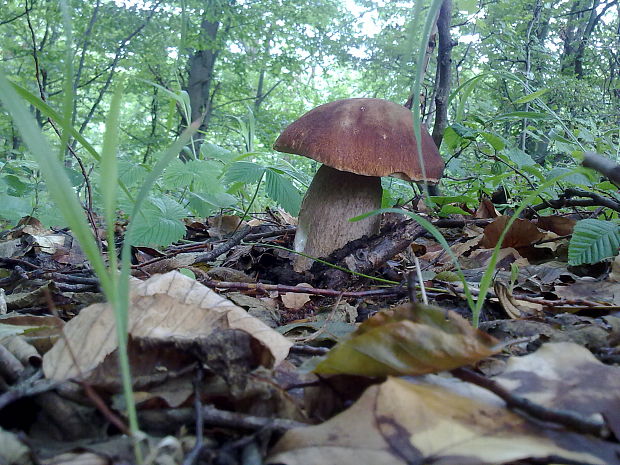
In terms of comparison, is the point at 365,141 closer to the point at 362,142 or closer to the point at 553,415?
the point at 362,142

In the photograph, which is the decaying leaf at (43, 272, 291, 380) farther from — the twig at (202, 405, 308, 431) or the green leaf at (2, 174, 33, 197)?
the green leaf at (2, 174, 33, 197)

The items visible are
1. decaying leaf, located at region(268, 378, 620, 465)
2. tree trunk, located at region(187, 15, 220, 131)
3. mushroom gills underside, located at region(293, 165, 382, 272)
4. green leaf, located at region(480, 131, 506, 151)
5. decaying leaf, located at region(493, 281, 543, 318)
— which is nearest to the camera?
decaying leaf, located at region(268, 378, 620, 465)

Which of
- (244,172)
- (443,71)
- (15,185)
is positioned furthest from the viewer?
(15,185)

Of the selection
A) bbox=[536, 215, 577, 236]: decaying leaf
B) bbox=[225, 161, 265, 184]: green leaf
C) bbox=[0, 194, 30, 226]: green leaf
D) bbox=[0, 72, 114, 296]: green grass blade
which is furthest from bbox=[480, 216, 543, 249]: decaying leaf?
bbox=[0, 194, 30, 226]: green leaf

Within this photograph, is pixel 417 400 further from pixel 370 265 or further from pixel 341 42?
pixel 341 42

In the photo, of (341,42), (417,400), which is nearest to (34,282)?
(417,400)

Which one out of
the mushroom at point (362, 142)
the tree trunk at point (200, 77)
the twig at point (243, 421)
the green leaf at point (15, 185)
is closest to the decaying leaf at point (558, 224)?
the mushroom at point (362, 142)

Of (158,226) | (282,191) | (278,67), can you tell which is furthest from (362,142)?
(278,67)
